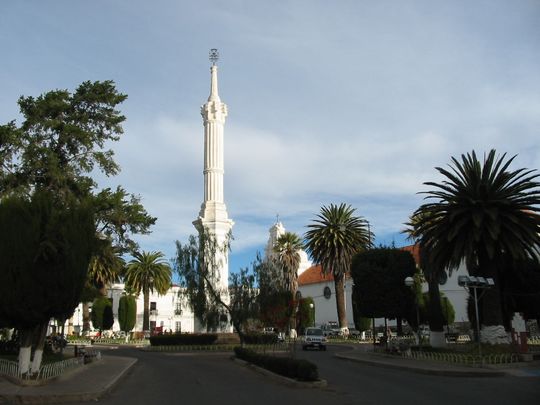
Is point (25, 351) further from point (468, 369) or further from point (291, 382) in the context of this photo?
point (468, 369)

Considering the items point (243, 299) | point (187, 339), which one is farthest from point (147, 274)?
point (243, 299)

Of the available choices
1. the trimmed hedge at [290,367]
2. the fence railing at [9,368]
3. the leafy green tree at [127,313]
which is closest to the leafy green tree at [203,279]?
the trimmed hedge at [290,367]

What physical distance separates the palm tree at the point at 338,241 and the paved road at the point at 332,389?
34895 millimetres

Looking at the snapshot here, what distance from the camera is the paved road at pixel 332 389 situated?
578 inches

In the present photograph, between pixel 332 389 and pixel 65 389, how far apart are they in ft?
26.5

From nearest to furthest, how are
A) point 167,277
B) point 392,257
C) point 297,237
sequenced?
point 392,257
point 167,277
point 297,237

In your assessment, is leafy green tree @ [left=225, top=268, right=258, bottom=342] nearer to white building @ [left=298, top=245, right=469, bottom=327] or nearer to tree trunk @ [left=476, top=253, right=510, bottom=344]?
tree trunk @ [left=476, top=253, right=510, bottom=344]

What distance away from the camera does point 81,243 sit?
62.6ft

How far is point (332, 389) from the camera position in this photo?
17.2m

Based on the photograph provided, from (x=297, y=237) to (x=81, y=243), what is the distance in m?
54.5

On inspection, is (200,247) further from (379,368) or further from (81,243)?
(81,243)

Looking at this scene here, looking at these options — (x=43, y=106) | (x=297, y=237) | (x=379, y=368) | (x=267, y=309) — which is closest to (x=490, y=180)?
(x=379, y=368)

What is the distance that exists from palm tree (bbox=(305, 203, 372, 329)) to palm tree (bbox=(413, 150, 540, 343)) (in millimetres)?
A: 27405

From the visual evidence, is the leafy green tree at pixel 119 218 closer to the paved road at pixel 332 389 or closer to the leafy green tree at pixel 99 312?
the paved road at pixel 332 389
